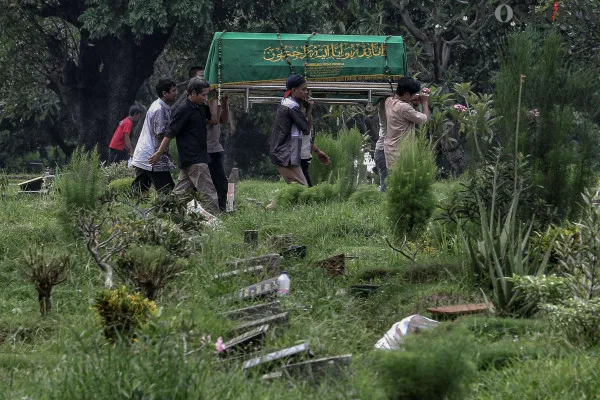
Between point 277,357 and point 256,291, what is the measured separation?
1885 millimetres

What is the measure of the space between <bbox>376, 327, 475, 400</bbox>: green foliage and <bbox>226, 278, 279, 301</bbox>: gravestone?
286cm

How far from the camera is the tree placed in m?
26.1

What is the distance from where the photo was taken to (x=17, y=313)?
7988mm

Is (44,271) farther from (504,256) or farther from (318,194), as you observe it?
(318,194)

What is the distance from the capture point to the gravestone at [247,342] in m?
6.56

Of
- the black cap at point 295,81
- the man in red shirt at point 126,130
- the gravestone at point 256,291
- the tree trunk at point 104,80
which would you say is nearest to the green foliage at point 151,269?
the gravestone at point 256,291

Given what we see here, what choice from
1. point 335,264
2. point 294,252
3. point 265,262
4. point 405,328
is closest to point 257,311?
point 405,328

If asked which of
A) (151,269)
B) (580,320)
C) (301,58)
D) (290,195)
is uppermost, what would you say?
(301,58)

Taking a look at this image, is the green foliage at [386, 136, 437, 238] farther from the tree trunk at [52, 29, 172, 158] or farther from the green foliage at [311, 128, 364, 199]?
the tree trunk at [52, 29, 172, 158]

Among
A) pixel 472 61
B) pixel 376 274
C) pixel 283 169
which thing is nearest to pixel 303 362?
pixel 376 274

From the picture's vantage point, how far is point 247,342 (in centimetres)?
666

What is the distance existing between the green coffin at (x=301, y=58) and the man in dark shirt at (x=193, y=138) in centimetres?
140

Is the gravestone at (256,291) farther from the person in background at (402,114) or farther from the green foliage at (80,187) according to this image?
the person in background at (402,114)

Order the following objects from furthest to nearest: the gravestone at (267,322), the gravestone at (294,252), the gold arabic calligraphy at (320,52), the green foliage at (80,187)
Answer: the gold arabic calligraphy at (320,52) → the green foliage at (80,187) → the gravestone at (294,252) → the gravestone at (267,322)
